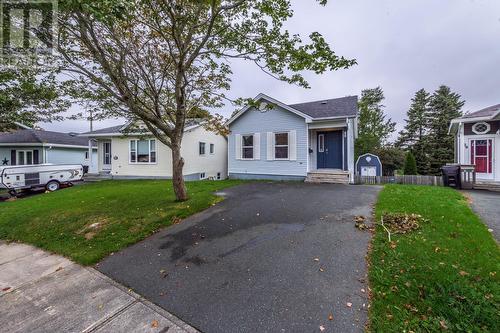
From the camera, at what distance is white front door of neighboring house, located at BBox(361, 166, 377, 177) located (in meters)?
12.1

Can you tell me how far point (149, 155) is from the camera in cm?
1488

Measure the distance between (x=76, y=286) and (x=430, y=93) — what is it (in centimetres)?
3722

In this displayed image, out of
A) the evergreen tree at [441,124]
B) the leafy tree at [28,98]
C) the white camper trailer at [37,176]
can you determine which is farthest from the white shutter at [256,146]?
the evergreen tree at [441,124]

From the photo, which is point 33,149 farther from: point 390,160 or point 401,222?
point 390,160

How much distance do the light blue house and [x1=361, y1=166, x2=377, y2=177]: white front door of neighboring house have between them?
4.45ft

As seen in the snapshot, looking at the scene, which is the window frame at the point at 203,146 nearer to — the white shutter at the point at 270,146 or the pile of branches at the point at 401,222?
the white shutter at the point at 270,146

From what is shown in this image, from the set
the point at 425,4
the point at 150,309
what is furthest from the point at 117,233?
the point at 425,4

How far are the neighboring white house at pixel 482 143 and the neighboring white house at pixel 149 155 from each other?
1363 centimetres

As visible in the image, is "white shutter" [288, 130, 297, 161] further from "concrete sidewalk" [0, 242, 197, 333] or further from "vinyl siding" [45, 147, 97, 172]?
"vinyl siding" [45, 147, 97, 172]

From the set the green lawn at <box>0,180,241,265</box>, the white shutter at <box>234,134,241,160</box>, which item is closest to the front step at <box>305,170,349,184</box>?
the white shutter at <box>234,134,241,160</box>

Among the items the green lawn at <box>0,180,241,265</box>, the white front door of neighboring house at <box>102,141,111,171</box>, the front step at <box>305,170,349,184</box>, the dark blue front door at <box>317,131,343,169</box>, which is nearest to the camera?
the green lawn at <box>0,180,241,265</box>

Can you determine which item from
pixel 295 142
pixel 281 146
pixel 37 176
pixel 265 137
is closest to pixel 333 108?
pixel 295 142

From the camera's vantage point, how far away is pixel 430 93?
90.8 feet

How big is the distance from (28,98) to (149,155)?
21.3ft
